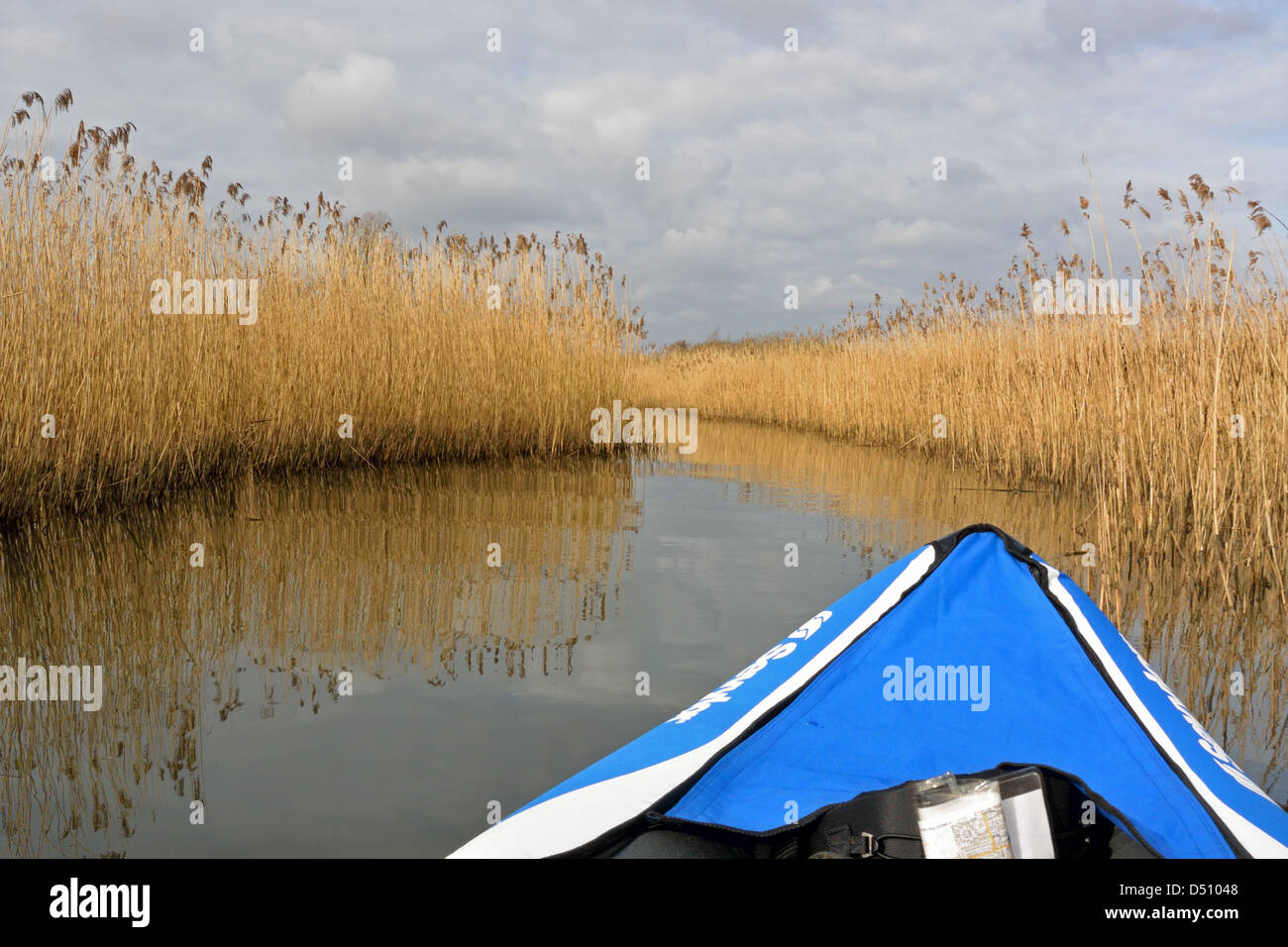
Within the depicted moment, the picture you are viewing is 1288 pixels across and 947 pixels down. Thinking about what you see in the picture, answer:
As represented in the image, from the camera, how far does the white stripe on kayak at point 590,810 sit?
140cm

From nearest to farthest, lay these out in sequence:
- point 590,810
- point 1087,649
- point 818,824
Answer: point 590,810 → point 818,824 → point 1087,649

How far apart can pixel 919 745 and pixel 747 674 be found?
0.49 m

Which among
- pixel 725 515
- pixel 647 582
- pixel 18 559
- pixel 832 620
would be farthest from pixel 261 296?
pixel 832 620

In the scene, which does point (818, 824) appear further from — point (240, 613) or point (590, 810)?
point (240, 613)

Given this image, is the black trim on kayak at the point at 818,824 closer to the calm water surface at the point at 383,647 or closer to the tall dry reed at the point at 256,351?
the calm water surface at the point at 383,647

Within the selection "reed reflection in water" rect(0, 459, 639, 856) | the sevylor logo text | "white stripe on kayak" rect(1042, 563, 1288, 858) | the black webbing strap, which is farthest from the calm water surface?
the black webbing strap

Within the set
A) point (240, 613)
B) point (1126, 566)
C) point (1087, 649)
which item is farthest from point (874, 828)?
point (1126, 566)

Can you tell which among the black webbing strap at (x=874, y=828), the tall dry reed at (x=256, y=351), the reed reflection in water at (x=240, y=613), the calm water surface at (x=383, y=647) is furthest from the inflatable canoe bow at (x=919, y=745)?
the tall dry reed at (x=256, y=351)

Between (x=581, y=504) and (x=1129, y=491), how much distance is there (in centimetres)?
342

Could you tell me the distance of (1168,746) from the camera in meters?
1.84

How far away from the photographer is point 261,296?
683cm

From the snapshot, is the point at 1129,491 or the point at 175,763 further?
the point at 1129,491

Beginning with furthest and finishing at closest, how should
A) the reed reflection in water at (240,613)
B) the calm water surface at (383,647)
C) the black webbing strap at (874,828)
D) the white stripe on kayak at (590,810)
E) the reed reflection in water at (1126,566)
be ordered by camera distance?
the reed reflection in water at (1126,566) → the reed reflection in water at (240,613) → the calm water surface at (383,647) → the black webbing strap at (874,828) → the white stripe on kayak at (590,810)

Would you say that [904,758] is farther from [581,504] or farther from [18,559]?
[581,504]
